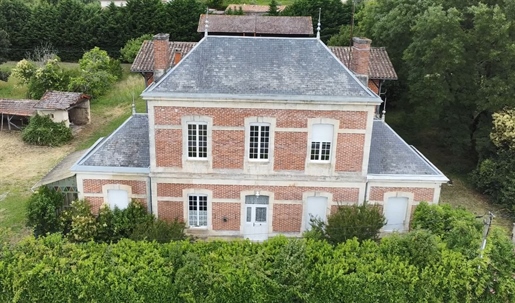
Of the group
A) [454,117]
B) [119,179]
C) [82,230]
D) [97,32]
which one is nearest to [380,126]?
[454,117]

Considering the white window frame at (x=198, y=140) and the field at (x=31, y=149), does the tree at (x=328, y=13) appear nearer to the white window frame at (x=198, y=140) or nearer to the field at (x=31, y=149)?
the field at (x=31, y=149)

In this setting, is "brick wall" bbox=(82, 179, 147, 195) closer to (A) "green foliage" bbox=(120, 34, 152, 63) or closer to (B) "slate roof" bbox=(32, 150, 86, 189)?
(B) "slate roof" bbox=(32, 150, 86, 189)

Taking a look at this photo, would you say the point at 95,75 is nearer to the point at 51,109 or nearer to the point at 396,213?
the point at 51,109

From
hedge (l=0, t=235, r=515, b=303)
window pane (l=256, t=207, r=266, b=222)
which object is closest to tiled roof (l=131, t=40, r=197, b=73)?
window pane (l=256, t=207, r=266, b=222)

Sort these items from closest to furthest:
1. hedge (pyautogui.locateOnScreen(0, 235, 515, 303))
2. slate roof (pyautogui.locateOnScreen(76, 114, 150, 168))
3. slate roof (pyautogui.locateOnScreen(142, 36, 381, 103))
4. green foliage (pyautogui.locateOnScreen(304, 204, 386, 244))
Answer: hedge (pyautogui.locateOnScreen(0, 235, 515, 303))
green foliage (pyautogui.locateOnScreen(304, 204, 386, 244))
slate roof (pyautogui.locateOnScreen(142, 36, 381, 103))
slate roof (pyautogui.locateOnScreen(76, 114, 150, 168))

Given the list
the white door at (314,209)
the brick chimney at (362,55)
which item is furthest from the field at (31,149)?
the brick chimney at (362,55)

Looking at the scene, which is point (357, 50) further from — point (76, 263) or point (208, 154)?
point (76, 263)
